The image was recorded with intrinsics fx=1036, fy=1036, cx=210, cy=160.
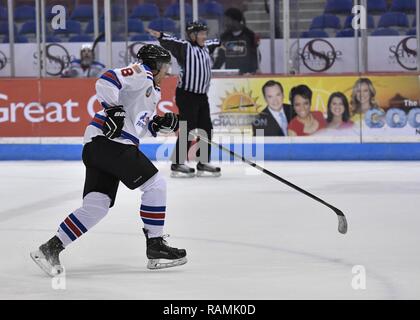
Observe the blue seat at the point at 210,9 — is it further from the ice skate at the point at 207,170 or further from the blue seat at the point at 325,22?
the ice skate at the point at 207,170

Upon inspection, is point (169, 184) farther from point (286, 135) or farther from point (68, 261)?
point (68, 261)

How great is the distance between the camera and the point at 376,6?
10.4 metres

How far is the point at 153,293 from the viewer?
12.9 ft

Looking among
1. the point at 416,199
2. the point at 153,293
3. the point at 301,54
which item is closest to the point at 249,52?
the point at 301,54

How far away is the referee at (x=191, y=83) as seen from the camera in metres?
8.52

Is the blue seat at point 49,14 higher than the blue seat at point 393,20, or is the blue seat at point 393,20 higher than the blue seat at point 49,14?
the blue seat at point 49,14

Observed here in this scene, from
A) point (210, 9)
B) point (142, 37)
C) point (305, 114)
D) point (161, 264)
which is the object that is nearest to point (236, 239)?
point (161, 264)

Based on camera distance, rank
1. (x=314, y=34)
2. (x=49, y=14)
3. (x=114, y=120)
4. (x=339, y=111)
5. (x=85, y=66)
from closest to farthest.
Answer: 1. (x=114, y=120)
2. (x=339, y=111)
3. (x=314, y=34)
4. (x=85, y=66)
5. (x=49, y=14)

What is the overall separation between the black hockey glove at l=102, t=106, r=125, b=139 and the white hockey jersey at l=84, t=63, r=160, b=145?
0.03m

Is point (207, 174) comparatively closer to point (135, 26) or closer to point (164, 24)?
point (164, 24)

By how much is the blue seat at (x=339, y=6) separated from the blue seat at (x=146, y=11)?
5.78 ft

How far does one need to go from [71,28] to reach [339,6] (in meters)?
2.72

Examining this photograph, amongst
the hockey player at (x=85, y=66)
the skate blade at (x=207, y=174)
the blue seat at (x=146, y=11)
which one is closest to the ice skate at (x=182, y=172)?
the skate blade at (x=207, y=174)

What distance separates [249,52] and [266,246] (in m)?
5.25
